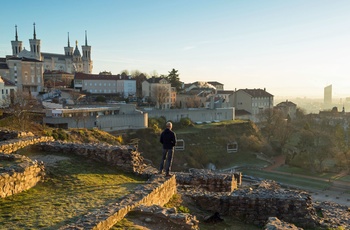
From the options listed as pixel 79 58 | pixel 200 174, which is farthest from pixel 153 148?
pixel 79 58

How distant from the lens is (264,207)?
1073 centimetres

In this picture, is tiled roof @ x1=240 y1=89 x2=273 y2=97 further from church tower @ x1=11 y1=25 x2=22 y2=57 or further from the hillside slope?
church tower @ x1=11 y1=25 x2=22 y2=57

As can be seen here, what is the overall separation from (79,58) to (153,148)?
79938mm

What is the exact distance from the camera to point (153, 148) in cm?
4369

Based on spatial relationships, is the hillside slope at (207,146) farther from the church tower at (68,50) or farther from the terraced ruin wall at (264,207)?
the church tower at (68,50)

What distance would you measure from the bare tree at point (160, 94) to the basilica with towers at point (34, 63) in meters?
23.0

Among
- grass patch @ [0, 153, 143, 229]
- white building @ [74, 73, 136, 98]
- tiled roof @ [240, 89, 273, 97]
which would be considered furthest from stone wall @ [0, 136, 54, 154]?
tiled roof @ [240, 89, 273, 97]

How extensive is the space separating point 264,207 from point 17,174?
24.2 feet

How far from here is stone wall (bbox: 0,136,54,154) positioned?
11414 millimetres

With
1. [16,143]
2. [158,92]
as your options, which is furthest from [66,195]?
[158,92]

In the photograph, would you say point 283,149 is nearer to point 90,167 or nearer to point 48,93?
point 48,93

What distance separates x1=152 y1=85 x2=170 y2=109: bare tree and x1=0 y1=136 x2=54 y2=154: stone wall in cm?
5221

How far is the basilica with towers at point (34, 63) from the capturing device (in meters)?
A: 62.8

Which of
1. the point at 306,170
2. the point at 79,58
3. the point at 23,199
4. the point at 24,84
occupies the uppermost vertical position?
the point at 79,58
